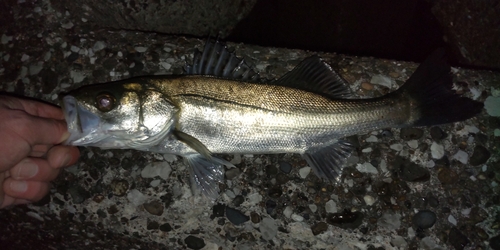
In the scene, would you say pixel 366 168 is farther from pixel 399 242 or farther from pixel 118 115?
pixel 118 115

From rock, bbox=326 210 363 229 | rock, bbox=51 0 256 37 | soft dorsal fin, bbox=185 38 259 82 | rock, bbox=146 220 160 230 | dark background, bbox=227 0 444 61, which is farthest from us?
dark background, bbox=227 0 444 61

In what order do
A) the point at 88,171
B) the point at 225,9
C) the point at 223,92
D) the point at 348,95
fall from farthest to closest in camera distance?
the point at 225,9 → the point at 88,171 → the point at 348,95 → the point at 223,92

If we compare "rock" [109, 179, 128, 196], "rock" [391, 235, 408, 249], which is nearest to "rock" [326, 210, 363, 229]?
"rock" [391, 235, 408, 249]

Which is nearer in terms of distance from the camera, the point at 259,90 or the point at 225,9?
the point at 259,90

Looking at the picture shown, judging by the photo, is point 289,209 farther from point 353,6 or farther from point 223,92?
point 353,6

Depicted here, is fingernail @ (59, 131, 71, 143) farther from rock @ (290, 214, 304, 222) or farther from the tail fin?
the tail fin

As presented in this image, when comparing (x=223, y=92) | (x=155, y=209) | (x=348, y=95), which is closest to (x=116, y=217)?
(x=155, y=209)

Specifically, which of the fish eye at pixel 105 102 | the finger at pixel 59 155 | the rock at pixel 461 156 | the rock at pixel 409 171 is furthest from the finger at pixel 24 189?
the rock at pixel 461 156
